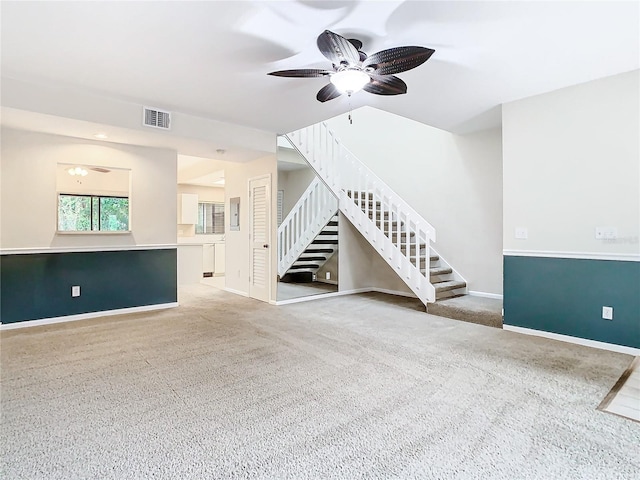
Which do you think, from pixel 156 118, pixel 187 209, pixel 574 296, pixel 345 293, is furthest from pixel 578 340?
pixel 187 209

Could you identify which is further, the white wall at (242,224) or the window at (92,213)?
the white wall at (242,224)

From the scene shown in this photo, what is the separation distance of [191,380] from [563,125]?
13.5 ft

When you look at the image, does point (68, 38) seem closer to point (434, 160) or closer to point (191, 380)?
point (191, 380)

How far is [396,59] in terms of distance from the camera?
7.95ft

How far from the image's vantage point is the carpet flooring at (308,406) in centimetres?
167

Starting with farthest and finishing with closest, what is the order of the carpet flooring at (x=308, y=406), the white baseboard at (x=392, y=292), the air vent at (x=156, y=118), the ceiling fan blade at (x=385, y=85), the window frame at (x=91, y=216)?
the white baseboard at (x=392, y=292) < the window frame at (x=91, y=216) < the air vent at (x=156, y=118) < the ceiling fan blade at (x=385, y=85) < the carpet flooring at (x=308, y=406)

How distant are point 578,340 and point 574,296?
425mm

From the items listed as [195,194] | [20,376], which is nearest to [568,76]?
[20,376]

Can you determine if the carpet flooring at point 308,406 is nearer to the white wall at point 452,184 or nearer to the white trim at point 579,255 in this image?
the white trim at point 579,255

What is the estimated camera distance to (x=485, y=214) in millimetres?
5309

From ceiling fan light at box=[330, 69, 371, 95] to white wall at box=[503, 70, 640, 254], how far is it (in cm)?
210

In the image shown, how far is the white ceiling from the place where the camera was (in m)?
2.27

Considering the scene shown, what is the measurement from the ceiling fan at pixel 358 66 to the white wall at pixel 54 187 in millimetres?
3060

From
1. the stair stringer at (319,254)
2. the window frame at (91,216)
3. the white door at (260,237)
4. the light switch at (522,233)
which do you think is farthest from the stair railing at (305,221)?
the light switch at (522,233)
